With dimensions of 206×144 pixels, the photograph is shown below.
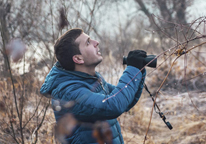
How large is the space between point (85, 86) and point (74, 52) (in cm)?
28

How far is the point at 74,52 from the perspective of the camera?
5.81 ft

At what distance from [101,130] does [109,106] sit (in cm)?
25

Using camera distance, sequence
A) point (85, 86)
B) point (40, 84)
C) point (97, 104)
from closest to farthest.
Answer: point (97, 104), point (85, 86), point (40, 84)

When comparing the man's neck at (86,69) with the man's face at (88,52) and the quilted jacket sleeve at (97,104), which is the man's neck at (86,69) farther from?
the quilted jacket sleeve at (97,104)

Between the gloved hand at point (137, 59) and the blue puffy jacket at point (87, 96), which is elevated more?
the gloved hand at point (137, 59)

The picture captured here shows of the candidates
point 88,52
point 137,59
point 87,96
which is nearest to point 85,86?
point 87,96

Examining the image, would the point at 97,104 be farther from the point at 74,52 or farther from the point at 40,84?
the point at 40,84

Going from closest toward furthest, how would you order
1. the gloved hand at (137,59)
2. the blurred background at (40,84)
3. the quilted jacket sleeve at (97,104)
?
the quilted jacket sleeve at (97,104) → the gloved hand at (137,59) → the blurred background at (40,84)

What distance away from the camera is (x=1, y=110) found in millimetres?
3117

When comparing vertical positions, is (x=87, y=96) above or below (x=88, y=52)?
below

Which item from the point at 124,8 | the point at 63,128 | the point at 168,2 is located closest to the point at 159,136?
the point at 63,128

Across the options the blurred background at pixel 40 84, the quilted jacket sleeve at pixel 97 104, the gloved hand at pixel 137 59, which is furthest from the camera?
the blurred background at pixel 40 84

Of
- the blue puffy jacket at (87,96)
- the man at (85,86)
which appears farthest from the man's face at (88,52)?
the blue puffy jacket at (87,96)

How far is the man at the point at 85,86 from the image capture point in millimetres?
1526
